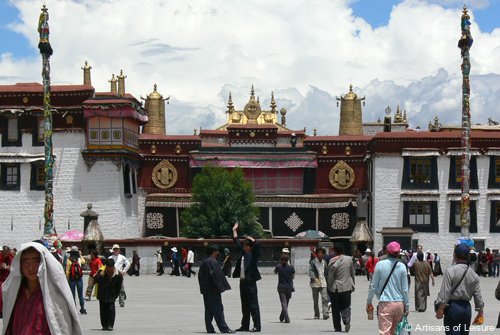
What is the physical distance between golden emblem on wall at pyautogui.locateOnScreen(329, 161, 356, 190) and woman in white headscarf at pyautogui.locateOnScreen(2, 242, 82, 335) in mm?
53553

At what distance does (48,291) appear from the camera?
8.70 meters

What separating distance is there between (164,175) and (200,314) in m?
39.1

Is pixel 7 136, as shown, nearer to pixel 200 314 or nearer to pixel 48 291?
pixel 200 314

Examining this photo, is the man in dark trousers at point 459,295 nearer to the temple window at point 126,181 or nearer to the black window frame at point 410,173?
the black window frame at point 410,173

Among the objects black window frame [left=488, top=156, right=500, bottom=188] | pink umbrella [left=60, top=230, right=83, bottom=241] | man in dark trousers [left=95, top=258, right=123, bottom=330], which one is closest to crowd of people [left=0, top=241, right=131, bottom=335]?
man in dark trousers [left=95, top=258, right=123, bottom=330]

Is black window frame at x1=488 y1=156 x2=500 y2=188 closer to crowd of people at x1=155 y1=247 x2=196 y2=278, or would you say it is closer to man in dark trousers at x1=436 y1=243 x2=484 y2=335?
crowd of people at x1=155 y1=247 x2=196 y2=278

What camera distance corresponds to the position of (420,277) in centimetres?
2397

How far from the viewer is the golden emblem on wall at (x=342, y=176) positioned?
6200 centimetres

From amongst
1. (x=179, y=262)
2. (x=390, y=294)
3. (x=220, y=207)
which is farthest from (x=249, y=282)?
(x=220, y=207)

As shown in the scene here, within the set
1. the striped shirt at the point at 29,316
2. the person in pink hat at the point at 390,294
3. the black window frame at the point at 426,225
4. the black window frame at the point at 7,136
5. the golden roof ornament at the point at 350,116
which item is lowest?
the black window frame at the point at 426,225

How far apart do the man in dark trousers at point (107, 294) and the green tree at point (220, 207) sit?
119ft

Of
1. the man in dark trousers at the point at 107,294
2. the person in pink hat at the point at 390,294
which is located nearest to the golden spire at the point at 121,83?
the man in dark trousers at the point at 107,294

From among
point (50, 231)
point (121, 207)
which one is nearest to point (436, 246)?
point (121, 207)

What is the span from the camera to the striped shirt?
867 cm
